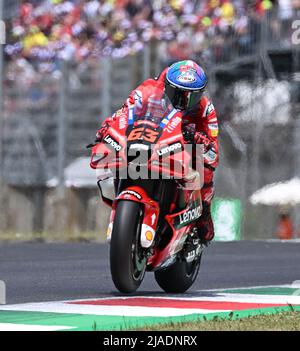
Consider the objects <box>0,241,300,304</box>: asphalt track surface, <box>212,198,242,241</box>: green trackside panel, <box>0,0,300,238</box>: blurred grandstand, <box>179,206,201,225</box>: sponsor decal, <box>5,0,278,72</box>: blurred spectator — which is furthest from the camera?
<box>5,0,278,72</box>: blurred spectator

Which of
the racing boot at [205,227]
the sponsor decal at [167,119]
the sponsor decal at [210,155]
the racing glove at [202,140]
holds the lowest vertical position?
the racing boot at [205,227]

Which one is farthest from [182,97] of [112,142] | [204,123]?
[112,142]

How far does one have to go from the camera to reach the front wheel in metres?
8.32

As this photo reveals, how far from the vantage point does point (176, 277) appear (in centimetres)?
949

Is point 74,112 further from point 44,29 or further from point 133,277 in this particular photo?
point 133,277

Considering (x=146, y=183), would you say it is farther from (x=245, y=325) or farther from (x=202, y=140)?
(x=245, y=325)

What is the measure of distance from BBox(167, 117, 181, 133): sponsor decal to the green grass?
166 centimetres

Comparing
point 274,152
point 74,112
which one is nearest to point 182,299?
point 274,152

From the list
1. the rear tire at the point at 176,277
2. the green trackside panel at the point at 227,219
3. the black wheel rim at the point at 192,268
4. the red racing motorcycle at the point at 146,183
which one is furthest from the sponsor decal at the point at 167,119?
the green trackside panel at the point at 227,219

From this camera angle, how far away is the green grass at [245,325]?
267 inches

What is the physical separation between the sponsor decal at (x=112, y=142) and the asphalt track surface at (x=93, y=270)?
1.09 meters

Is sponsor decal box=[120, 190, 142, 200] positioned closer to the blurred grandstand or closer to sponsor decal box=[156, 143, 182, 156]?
sponsor decal box=[156, 143, 182, 156]

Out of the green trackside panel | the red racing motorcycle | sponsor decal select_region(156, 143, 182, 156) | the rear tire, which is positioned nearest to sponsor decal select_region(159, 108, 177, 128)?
the red racing motorcycle

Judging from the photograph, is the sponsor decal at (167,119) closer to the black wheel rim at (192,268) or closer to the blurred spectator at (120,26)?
the black wheel rim at (192,268)
